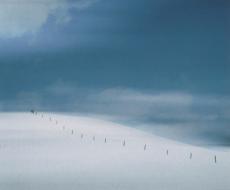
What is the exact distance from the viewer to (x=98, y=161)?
21.8m

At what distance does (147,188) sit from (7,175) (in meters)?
5.58

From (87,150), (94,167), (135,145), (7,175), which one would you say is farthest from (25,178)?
(135,145)

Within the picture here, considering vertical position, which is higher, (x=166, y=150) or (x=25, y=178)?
(x=166, y=150)

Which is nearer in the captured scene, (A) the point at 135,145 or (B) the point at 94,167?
(B) the point at 94,167

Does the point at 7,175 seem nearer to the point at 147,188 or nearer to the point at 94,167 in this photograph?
the point at 94,167

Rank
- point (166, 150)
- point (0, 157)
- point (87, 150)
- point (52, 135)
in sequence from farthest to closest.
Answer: point (52, 135) → point (166, 150) → point (87, 150) → point (0, 157)

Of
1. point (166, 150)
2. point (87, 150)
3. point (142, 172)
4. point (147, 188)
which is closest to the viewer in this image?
point (147, 188)

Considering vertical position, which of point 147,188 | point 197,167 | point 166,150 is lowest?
point 147,188

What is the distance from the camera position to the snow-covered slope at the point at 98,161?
17.8 metres

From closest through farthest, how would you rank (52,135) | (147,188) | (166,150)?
(147,188), (166,150), (52,135)

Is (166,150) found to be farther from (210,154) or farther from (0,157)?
(0,157)

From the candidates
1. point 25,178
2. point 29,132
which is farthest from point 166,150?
point 25,178

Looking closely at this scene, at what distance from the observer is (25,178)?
17797mm

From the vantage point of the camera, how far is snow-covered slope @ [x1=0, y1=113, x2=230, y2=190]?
17.8 meters
